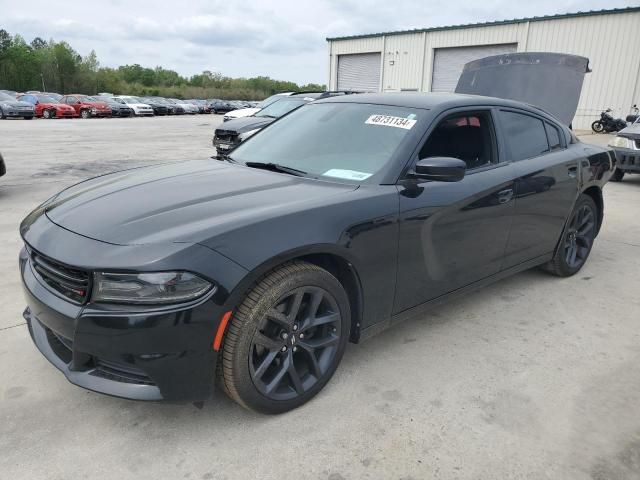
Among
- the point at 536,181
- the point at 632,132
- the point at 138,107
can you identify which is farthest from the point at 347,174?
the point at 138,107

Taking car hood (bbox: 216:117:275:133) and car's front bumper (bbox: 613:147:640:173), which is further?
car hood (bbox: 216:117:275:133)

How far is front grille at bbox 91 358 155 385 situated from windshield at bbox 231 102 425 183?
4.74 feet

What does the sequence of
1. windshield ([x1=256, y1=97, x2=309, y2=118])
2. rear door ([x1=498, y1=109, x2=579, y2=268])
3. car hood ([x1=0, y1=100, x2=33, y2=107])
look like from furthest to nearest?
car hood ([x1=0, y1=100, x2=33, y2=107]) < windshield ([x1=256, y1=97, x2=309, y2=118]) < rear door ([x1=498, y1=109, x2=579, y2=268])

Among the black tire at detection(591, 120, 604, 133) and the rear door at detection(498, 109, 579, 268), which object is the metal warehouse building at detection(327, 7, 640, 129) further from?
the rear door at detection(498, 109, 579, 268)

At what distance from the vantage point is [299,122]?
11.9 feet

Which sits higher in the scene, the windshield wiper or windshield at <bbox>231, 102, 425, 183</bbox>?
windshield at <bbox>231, 102, 425, 183</bbox>

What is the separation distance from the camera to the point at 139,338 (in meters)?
2.04

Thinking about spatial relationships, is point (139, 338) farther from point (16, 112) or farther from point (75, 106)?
point (75, 106)

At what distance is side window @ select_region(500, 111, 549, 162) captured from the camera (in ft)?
12.0

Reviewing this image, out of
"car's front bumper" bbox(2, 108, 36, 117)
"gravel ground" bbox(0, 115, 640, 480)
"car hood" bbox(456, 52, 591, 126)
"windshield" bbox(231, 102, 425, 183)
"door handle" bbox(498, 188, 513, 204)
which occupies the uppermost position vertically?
"car hood" bbox(456, 52, 591, 126)

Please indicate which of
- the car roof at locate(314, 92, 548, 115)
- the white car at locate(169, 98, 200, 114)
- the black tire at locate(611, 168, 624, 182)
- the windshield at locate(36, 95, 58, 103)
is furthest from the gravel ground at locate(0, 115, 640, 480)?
the white car at locate(169, 98, 200, 114)

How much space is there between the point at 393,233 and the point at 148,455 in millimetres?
1578

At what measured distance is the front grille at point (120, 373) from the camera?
214 cm

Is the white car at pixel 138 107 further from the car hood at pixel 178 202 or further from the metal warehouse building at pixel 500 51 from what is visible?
the car hood at pixel 178 202
